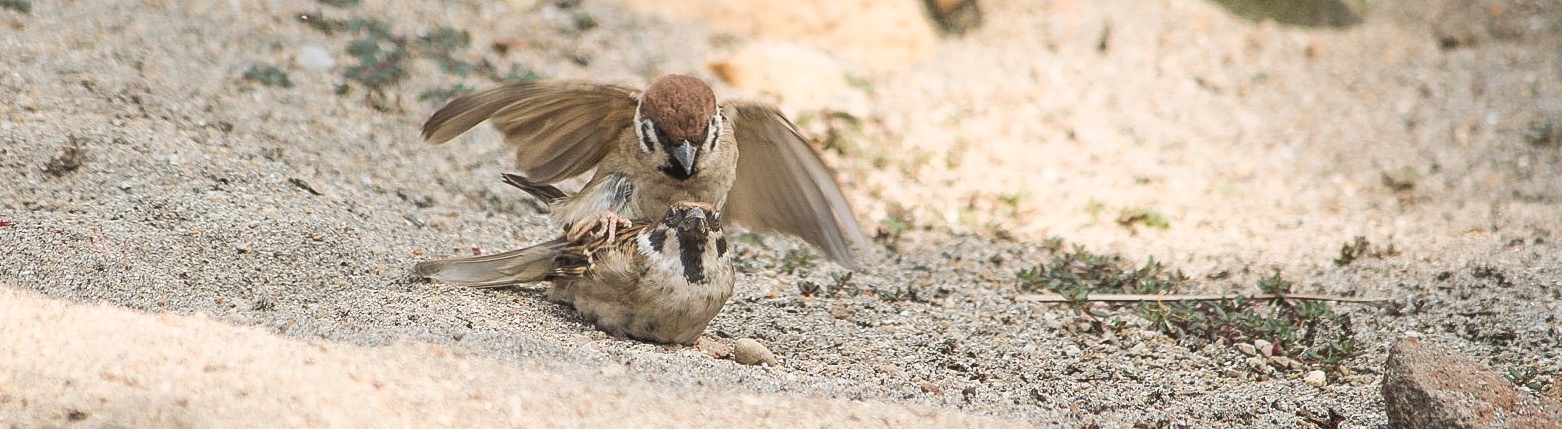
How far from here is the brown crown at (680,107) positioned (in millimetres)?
3988

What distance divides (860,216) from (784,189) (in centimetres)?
142

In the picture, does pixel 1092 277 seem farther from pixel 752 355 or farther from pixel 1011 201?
pixel 752 355

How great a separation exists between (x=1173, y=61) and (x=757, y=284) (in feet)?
12.6

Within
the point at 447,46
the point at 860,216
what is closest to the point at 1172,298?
the point at 860,216

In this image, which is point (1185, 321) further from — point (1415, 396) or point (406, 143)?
point (406, 143)

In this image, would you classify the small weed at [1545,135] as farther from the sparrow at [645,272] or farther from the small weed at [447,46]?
the small weed at [447,46]

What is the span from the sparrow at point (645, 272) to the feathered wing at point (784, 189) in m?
0.50

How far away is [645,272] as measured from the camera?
3.95 metres

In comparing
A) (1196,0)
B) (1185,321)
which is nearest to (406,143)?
(1185,321)

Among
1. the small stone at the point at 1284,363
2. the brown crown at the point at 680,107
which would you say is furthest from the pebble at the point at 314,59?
the small stone at the point at 1284,363

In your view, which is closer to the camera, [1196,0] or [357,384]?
[357,384]

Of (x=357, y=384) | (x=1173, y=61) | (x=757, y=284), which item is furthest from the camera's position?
(x=1173, y=61)

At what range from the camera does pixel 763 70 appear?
6.74 meters

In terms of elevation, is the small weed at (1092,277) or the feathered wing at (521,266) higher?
the feathered wing at (521,266)
